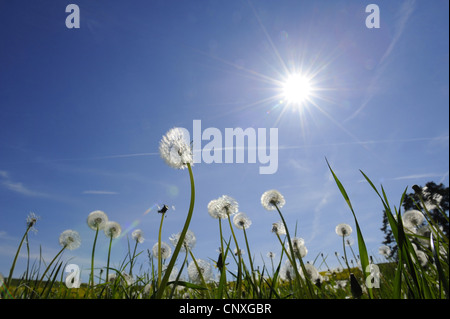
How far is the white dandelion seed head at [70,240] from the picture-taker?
3770 millimetres

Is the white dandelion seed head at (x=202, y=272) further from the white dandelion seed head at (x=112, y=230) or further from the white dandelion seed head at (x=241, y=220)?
the white dandelion seed head at (x=112, y=230)

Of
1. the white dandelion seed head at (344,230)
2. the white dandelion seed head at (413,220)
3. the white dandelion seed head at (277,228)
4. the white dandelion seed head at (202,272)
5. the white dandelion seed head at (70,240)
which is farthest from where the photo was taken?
the white dandelion seed head at (344,230)

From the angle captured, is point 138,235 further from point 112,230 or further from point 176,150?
point 176,150

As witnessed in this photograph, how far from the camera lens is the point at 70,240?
3785 mm

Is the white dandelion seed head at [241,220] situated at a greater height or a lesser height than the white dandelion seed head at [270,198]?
lesser

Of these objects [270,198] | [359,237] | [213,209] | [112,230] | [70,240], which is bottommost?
[359,237]

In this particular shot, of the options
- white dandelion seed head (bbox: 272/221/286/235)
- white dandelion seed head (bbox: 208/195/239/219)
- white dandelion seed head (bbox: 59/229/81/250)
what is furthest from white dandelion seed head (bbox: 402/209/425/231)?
white dandelion seed head (bbox: 59/229/81/250)

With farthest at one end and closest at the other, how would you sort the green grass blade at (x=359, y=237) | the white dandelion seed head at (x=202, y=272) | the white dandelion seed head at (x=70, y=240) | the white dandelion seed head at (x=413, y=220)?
the white dandelion seed head at (x=413, y=220) < the white dandelion seed head at (x=70, y=240) < the white dandelion seed head at (x=202, y=272) < the green grass blade at (x=359, y=237)

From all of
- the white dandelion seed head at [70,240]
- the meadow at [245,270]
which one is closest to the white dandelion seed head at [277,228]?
the meadow at [245,270]

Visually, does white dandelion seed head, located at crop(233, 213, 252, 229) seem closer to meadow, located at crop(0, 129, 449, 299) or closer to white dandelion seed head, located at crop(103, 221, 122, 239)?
meadow, located at crop(0, 129, 449, 299)

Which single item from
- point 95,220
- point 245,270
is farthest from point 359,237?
point 95,220
